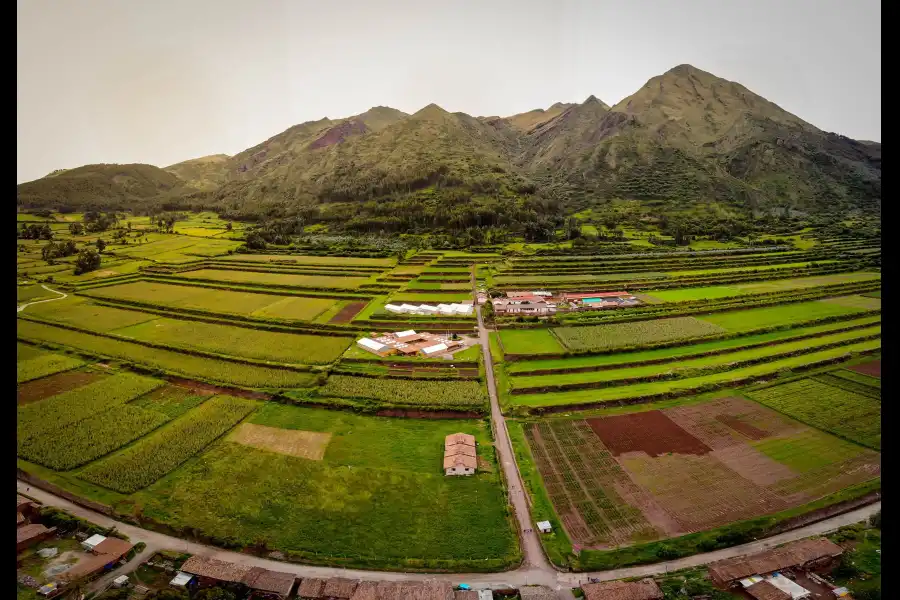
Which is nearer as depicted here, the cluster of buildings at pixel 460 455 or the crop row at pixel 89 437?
the cluster of buildings at pixel 460 455

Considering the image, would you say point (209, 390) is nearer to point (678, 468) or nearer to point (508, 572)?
point (508, 572)

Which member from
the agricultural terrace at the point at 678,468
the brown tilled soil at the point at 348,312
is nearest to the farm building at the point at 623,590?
the agricultural terrace at the point at 678,468

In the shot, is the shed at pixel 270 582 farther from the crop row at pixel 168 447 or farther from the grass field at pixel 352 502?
the crop row at pixel 168 447

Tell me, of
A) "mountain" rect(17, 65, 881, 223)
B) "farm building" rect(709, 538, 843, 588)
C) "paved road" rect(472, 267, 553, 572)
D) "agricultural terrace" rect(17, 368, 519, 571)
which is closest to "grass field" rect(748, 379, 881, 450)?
"farm building" rect(709, 538, 843, 588)

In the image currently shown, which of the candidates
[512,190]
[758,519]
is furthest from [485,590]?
[512,190]

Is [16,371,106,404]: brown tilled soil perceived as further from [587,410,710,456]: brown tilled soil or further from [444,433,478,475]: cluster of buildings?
[587,410,710,456]: brown tilled soil
